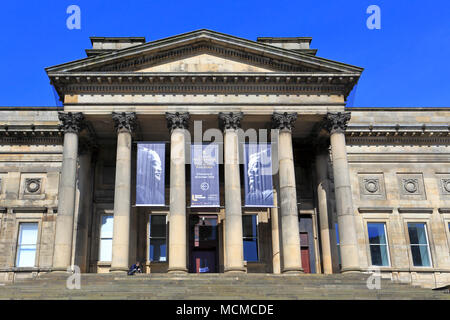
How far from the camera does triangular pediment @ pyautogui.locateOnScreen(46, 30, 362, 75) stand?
26.5 m

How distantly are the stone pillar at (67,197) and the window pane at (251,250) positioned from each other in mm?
10859

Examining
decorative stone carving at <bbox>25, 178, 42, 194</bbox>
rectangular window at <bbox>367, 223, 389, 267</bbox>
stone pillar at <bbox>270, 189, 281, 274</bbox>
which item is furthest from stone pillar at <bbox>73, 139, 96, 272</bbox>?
rectangular window at <bbox>367, 223, 389, 267</bbox>

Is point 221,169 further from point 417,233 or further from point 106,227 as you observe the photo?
point 417,233

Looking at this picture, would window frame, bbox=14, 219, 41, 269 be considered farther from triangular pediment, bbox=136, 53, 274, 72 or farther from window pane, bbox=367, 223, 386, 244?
window pane, bbox=367, 223, 386, 244

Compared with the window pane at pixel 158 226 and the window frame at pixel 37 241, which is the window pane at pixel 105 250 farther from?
the window frame at pixel 37 241

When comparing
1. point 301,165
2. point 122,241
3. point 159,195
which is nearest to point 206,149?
point 159,195

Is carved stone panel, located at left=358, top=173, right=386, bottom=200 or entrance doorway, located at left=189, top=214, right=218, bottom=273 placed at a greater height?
carved stone panel, located at left=358, top=173, right=386, bottom=200

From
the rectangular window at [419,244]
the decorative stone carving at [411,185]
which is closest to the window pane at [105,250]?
the rectangular window at [419,244]

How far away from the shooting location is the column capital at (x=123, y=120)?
26156 mm

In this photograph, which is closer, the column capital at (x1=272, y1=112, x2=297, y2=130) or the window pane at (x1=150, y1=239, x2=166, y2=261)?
the column capital at (x1=272, y1=112, x2=297, y2=130)

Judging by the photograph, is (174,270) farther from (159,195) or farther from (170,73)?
(170,73)

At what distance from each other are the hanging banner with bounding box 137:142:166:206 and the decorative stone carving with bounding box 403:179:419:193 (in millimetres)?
16027

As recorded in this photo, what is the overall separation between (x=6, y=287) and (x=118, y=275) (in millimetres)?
4872
